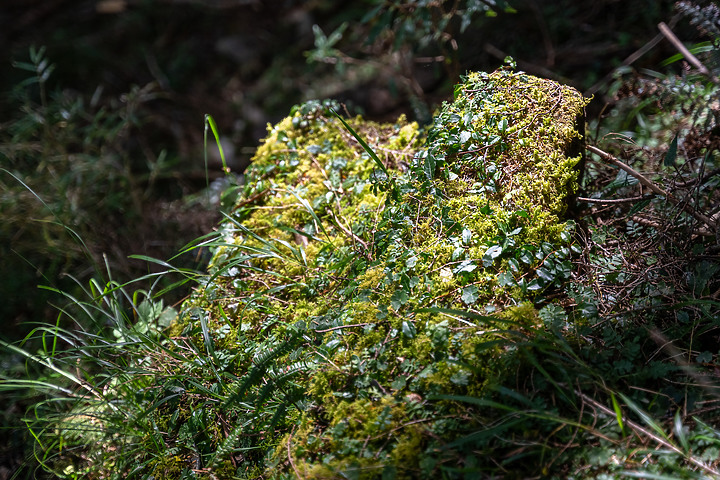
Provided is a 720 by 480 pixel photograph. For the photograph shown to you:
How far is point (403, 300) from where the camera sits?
1.69 metres

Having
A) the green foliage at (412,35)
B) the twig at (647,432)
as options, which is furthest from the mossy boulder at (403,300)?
the green foliage at (412,35)

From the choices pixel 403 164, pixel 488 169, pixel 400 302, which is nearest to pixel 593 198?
pixel 488 169

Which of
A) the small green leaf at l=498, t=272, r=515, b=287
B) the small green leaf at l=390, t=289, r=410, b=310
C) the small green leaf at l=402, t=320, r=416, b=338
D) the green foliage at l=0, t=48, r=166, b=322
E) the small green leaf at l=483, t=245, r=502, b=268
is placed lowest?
the green foliage at l=0, t=48, r=166, b=322

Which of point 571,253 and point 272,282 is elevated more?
point 571,253

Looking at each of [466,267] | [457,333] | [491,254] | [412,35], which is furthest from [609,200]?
[412,35]

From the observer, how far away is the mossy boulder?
1.49 m

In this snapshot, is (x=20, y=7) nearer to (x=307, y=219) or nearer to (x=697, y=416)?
(x=307, y=219)

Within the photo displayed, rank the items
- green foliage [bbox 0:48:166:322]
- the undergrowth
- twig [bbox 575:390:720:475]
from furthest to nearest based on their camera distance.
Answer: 1. green foliage [bbox 0:48:166:322]
2. the undergrowth
3. twig [bbox 575:390:720:475]

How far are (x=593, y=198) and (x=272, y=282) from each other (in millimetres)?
→ 1537

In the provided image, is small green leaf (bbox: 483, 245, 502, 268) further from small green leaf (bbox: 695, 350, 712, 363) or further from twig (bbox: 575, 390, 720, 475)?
small green leaf (bbox: 695, 350, 712, 363)

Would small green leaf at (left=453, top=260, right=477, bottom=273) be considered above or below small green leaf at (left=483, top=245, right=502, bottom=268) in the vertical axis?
below

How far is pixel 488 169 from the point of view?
6.38ft

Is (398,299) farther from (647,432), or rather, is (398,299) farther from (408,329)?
(647,432)

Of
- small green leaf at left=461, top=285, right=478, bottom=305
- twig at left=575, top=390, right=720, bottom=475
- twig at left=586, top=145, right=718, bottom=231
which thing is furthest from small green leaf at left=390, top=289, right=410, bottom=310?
twig at left=586, top=145, right=718, bottom=231
